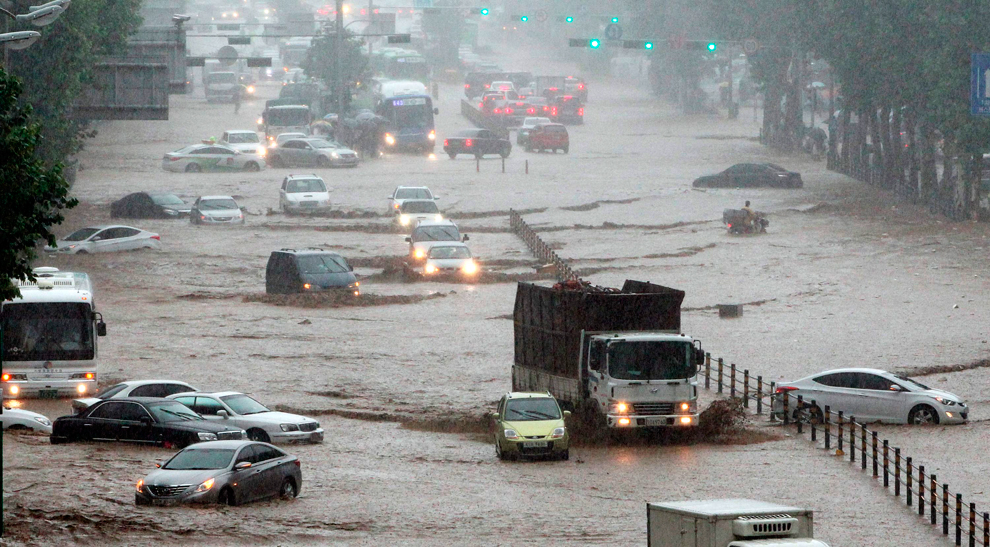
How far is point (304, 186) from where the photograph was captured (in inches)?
2351

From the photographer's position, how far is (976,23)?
52031 mm

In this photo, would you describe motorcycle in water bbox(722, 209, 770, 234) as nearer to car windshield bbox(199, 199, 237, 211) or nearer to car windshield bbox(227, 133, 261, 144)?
car windshield bbox(199, 199, 237, 211)

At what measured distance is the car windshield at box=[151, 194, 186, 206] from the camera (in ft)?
191

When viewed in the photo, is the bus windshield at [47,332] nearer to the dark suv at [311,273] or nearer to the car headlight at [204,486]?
the car headlight at [204,486]

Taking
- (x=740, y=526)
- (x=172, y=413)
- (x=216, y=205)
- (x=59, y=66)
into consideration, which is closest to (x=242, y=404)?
(x=172, y=413)

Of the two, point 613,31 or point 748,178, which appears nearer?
point 748,178

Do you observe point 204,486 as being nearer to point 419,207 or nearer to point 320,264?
point 320,264

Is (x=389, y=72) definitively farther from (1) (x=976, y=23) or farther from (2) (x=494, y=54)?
(1) (x=976, y=23)

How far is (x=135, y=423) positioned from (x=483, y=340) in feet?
43.8

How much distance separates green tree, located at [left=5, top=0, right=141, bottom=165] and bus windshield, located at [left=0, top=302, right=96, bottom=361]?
55.6 feet

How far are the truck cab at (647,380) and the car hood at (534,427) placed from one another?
141 centimetres

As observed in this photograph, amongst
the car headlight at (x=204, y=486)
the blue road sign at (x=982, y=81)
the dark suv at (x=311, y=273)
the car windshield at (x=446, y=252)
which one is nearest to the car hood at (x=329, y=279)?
the dark suv at (x=311, y=273)

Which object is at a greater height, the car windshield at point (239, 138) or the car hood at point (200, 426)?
the car windshield at point (239, 138)

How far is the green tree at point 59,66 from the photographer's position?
148 feet
